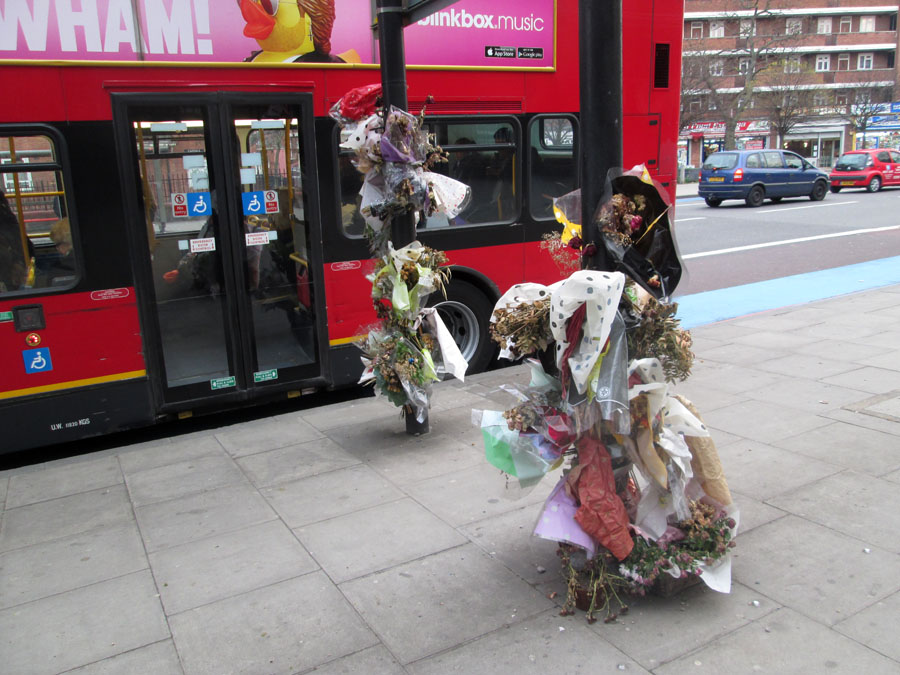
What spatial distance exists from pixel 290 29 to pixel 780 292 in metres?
8.35

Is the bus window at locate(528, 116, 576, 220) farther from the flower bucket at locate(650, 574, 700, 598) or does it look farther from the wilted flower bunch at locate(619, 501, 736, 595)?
the flower bucket at locate(650, 574, 700, 598)

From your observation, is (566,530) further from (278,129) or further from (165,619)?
(278,129)

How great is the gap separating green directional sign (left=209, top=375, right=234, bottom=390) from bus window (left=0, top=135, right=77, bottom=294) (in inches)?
52.3

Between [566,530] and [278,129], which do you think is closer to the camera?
[566,530]

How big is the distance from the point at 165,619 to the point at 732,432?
4070 mm

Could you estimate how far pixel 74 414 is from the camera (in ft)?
18.6

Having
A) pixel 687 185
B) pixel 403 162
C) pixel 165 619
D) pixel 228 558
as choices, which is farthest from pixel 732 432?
pixel 687 185

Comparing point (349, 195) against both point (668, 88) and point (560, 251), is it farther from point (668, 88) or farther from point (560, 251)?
point (668, 88)

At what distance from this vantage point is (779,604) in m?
3.42

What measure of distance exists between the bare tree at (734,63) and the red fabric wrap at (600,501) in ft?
156

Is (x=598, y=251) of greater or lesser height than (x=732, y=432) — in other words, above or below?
above

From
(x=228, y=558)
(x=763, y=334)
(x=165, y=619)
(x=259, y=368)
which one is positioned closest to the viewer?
(x=165, y=619)

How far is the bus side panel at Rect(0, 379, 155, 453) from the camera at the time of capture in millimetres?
5484

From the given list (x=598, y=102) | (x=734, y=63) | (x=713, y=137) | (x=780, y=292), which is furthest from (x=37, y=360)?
(x=734, y=63)
